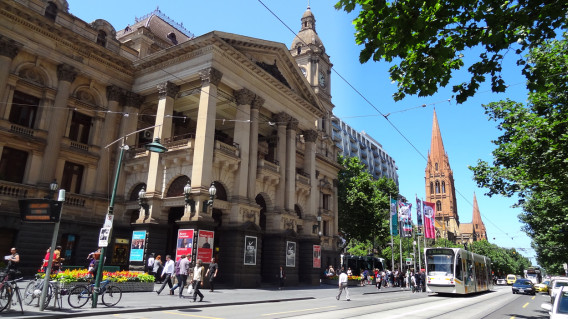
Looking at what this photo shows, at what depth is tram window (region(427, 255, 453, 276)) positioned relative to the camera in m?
26.6

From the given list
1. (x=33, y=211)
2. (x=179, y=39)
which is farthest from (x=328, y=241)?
(x=33, y=211)

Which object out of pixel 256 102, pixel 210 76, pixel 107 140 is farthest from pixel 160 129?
pixel 256 102

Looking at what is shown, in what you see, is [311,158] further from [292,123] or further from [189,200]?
[189,200]

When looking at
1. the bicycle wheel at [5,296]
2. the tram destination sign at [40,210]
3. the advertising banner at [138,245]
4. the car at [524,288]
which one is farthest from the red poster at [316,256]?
the bicycle wheel at [5,296]

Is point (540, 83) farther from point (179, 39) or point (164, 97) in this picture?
point (179, 39)

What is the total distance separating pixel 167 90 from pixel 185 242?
1160 centimetres

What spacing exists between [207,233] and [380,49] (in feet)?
60.9

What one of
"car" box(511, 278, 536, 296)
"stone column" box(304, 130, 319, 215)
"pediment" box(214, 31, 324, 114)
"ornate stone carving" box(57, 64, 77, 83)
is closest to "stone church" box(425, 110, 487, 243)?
"car" box(511, 278, 536, 296)

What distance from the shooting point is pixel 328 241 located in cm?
4703

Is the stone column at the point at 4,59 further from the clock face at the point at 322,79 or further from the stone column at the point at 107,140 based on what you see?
the clock face at the point at 322,79

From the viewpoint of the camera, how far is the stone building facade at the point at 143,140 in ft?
78.3

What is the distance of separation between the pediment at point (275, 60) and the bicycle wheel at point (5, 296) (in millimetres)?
20670

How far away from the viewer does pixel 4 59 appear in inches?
894

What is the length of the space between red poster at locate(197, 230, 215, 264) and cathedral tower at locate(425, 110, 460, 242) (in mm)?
131869
